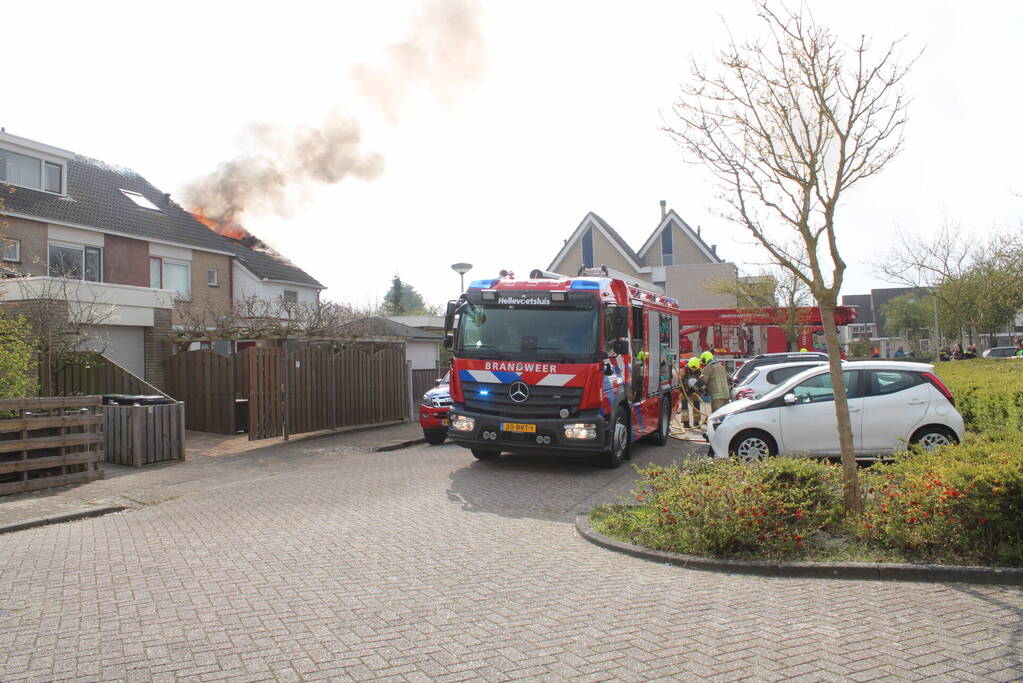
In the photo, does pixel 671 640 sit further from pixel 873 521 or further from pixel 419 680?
pixel 873 521

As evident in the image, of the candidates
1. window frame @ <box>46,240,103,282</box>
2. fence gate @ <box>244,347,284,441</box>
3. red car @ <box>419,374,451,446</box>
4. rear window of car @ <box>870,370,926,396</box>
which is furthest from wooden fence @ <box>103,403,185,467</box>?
window frame @ <box>46,240,103,282</box>

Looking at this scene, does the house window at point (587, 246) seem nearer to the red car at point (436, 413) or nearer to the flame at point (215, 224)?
the flame at point (215, 224)

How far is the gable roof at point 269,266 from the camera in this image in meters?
30.1

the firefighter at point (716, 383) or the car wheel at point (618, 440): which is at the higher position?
the firefighter at point (716, 383)

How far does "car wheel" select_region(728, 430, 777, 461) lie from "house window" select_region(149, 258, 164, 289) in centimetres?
2202

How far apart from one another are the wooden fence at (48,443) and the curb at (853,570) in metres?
8.17

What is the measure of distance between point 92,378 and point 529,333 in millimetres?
10328

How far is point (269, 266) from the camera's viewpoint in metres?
32.0

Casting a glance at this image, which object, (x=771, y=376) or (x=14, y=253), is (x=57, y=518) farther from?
(x=14, y=253)

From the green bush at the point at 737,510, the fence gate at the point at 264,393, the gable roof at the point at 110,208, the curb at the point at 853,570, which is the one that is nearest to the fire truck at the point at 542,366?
the green bush at the point at 737,510

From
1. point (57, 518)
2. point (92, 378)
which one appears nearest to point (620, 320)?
point (57, 518)

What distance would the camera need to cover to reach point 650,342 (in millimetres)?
13195

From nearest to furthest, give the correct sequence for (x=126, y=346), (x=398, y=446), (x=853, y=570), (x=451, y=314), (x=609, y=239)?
(x=853, y=570), (x=451, y=314), (x=398, y=446), (x=126, y=346), (x=609, y=239)

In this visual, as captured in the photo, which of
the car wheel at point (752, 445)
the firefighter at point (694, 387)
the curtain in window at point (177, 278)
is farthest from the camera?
the curtain in window at point (177, 278)
